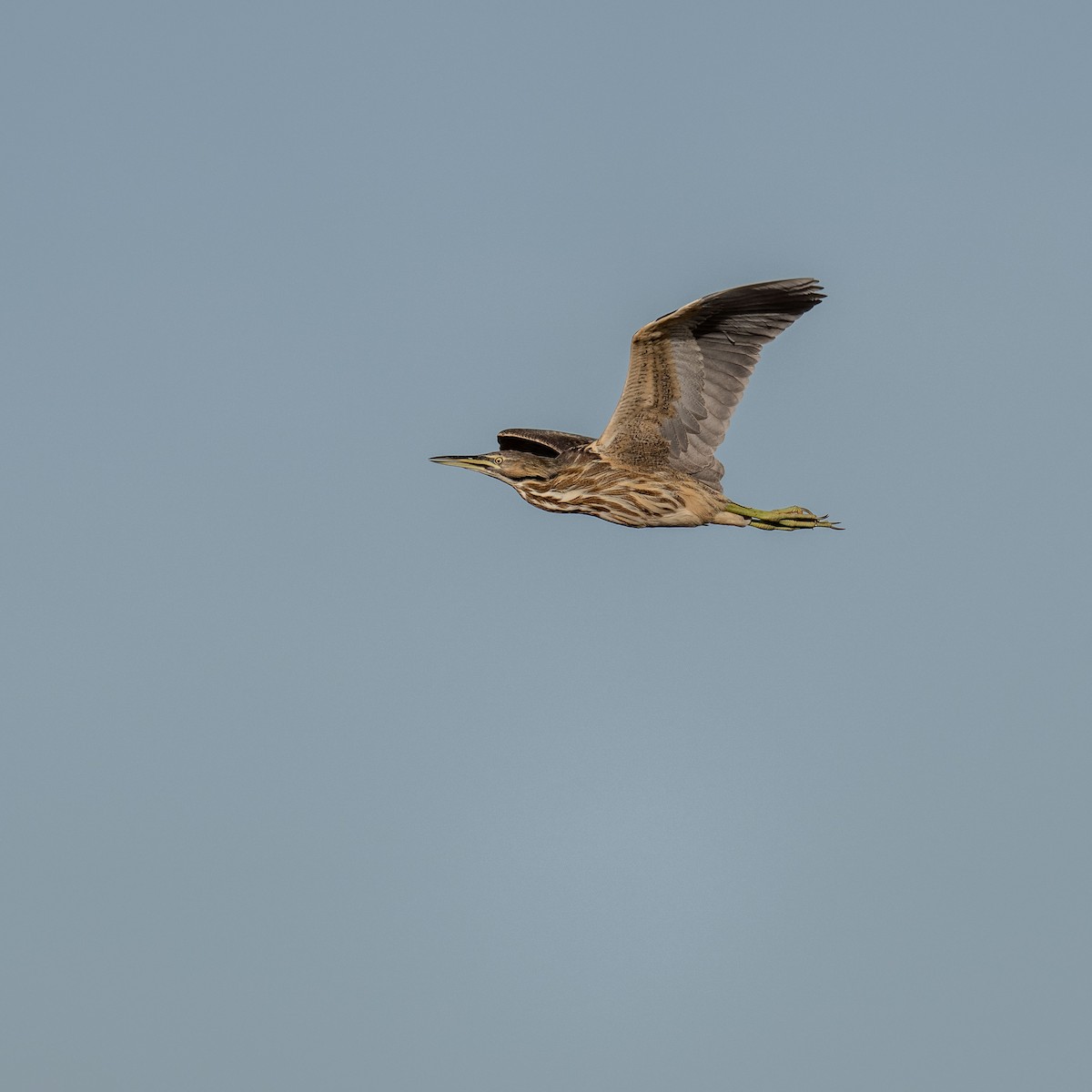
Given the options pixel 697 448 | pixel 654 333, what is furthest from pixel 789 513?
pixel 654 333

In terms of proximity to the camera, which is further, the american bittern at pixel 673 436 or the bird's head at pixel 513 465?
the bird's head at pixel 513 465

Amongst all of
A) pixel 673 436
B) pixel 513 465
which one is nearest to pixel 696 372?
pixel 673 436

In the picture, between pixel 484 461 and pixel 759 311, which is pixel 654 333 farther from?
pixel 484 461

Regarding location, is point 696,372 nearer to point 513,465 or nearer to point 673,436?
point 673,436

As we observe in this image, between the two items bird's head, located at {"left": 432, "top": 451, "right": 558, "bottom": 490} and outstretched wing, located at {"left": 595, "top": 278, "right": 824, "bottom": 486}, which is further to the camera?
bird's head, located at {"left": 432, "top": 451, "right": 558, "bottom": 490}
